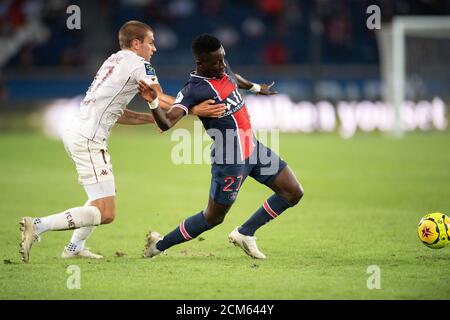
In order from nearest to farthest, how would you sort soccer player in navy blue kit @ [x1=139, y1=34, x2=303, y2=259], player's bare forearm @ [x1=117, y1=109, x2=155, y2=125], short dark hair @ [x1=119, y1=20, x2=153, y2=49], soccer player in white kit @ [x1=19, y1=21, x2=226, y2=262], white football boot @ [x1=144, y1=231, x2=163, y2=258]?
1. soccer player in navy blue kit @ [x1=139, y1=34, x2=303, y2=259]
2. soccer player in white kit @ [x1=19, y1=21, x2=226, y2=262]
3. short dark hair @ [x1=119, y1=20, x2=153, y2=49]
4. white football boot @ [x1=144, y1=231, x2=163, y2=258]
5. player's bare forearm @ [x1=117, y1=109, x2=155, y2=125]

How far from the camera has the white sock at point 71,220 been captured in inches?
309

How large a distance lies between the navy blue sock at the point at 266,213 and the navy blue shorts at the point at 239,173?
255 millimetres

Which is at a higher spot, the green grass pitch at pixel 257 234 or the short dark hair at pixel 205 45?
the short dark hair at pixel 205 45

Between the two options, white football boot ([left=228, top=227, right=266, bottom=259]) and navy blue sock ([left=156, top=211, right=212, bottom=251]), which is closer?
navy blue sock ([left=156, top=211, right=212, bottom=251])

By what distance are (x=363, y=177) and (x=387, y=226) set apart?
532 cm

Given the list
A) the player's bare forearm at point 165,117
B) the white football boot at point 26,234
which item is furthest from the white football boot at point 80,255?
the player's bare forearm at point 165,117

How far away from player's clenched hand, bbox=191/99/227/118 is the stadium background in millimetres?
1366

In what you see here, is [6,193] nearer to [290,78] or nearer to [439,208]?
[439,208]

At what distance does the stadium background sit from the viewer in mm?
7309

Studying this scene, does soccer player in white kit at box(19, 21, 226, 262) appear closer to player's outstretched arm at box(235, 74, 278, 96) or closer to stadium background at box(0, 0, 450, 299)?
stadium background at box(0, 0, 450, 299)

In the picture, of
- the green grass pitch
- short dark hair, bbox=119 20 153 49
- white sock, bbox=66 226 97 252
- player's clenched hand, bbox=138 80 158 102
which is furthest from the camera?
white sock, bbox=66 226 97 252

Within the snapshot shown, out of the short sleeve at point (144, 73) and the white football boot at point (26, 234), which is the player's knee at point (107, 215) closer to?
the white football boot at point (26, 234)

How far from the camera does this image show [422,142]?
22.0 metres

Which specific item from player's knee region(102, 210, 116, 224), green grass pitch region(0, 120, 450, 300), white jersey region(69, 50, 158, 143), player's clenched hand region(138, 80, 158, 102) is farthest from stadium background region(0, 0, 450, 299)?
player's clenched hand region(138, 80, 158, 102)
